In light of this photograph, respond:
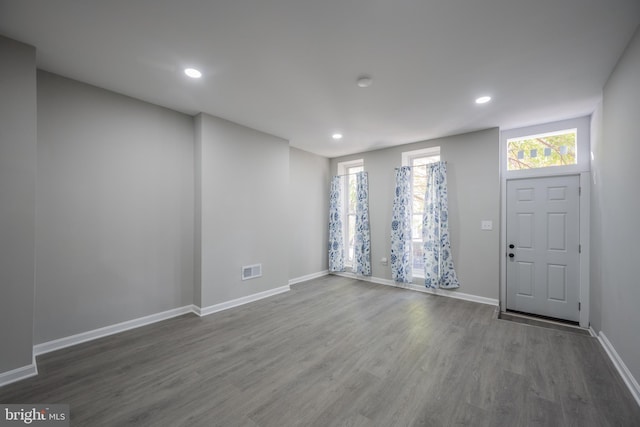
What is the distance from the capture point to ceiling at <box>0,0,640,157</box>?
1767mm

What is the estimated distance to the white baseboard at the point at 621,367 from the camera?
1948mm

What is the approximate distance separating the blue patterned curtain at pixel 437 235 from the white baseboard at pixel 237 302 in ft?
8.51

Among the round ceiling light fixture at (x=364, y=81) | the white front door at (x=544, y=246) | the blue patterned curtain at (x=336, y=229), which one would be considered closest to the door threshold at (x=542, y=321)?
the white front door at (x=544, y=246)

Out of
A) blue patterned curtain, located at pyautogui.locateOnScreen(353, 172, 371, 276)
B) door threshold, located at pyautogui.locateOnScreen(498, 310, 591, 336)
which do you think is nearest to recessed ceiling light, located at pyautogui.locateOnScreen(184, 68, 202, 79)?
blue patterned curtain, located at pyautogui.locateOnScreen(353, 172, 371, 276)

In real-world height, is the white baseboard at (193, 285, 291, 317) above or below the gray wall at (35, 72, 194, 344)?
below

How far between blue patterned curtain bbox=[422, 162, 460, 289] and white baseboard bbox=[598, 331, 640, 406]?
1.74 m

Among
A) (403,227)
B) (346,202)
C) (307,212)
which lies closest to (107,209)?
(307,212)

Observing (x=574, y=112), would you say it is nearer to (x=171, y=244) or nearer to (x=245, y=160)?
(x=245, y=160)

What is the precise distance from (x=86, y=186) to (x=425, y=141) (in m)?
4.97

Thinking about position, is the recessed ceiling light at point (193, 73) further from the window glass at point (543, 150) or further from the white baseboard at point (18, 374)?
the window glass at point (543, 150)

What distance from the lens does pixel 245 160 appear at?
158 inches

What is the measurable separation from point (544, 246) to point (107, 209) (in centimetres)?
583

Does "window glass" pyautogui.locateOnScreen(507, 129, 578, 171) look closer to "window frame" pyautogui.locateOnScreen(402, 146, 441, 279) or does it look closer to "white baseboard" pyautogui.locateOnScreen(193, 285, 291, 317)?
"window frame" pyautogui.locateOnScreen(402, 146, 441, 279)

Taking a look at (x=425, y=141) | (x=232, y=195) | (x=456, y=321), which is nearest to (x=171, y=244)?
(x=232, y=195)
